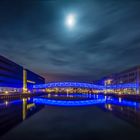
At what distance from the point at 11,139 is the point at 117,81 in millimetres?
137999

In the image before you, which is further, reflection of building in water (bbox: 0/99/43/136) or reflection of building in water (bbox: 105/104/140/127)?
reflection of building in water (bbox: 105/104/140/127)

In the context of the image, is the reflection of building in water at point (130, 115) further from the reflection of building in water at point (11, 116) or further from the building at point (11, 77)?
the building at point (11, 77)

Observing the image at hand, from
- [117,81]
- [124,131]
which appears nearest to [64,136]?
[124,131]

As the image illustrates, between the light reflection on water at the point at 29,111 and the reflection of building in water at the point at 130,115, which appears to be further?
the reflection of building in water at the point at 130,115

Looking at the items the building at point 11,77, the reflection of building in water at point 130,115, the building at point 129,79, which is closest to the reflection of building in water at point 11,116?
the reflection of building in water at point 130,115

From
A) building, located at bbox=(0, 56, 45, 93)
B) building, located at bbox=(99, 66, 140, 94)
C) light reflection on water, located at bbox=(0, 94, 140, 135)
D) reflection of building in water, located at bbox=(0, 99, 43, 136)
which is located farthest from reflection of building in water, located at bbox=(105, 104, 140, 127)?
building, located at bbox=(99, 66, 140, 94)

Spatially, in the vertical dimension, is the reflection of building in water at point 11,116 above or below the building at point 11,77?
below

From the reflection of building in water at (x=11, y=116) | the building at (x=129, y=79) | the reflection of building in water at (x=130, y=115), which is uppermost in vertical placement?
the building at (x=129, y=79)

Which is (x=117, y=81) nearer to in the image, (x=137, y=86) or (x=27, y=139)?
(x=137, y=86)

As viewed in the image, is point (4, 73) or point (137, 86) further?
point (137, 86)

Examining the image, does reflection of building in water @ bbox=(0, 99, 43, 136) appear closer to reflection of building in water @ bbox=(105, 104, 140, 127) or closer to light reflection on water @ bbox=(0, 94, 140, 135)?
light reflection on water @ bbox=(0, 94, 140, 135)

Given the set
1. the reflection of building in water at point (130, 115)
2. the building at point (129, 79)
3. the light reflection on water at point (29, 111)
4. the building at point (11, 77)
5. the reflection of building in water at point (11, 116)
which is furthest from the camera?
the building at point (129, 79)

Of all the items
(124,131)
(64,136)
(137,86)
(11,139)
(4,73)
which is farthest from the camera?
(137,86)

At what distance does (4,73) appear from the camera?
94.7m
